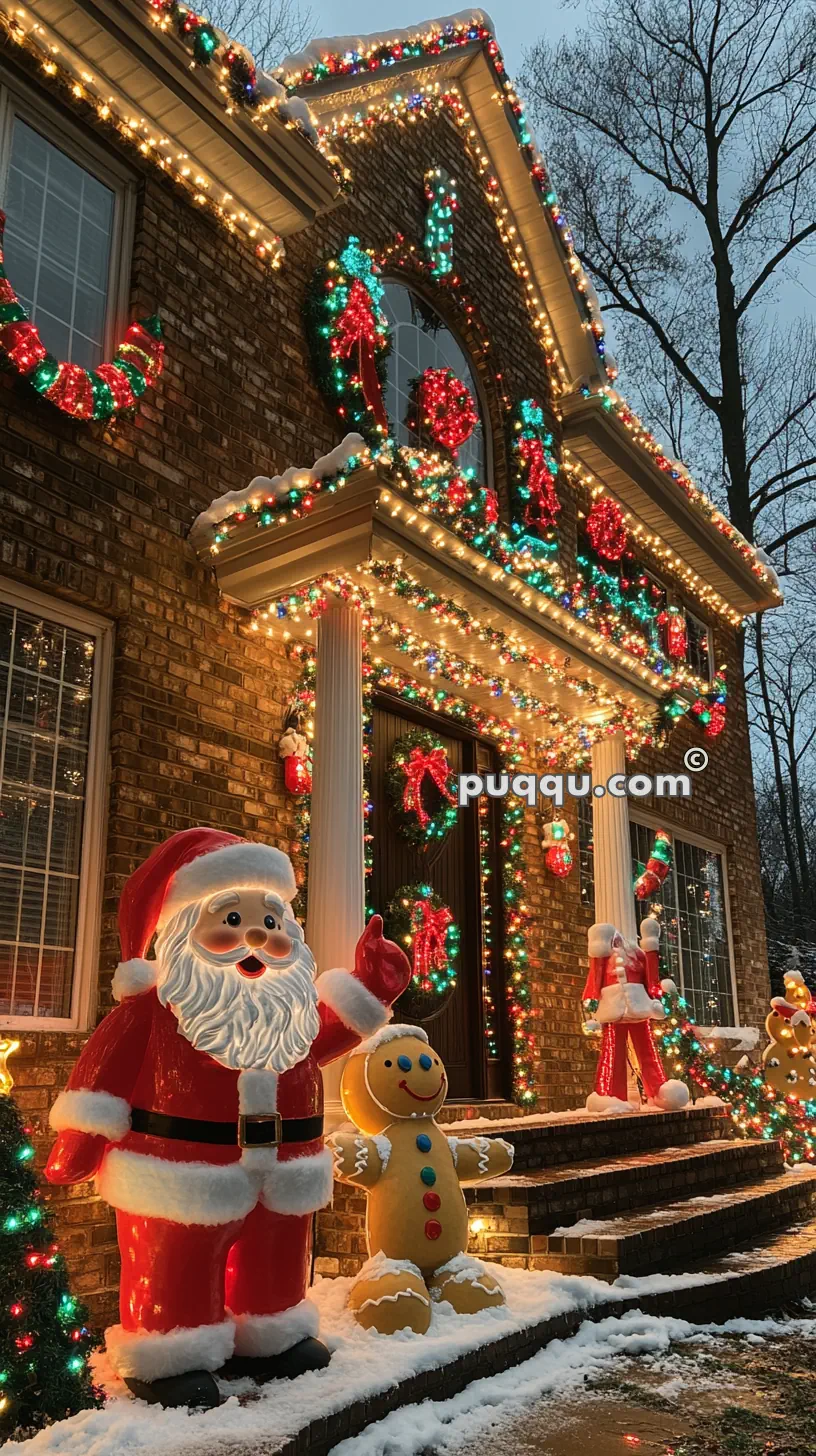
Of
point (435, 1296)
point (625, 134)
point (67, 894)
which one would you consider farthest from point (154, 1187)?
point (625, 134)

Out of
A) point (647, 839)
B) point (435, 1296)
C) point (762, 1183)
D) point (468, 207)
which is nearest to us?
point (435, 1296)

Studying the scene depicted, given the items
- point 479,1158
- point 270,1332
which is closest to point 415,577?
point 479,1158

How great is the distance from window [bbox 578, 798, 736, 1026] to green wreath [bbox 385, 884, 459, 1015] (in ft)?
11.3

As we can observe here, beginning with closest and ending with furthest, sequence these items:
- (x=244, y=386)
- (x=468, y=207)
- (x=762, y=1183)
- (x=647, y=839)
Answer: (x=244, y=386), (x=762, y=1183), (x=468, y=207), (x=647, y=839)

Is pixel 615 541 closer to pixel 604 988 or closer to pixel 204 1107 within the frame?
pixel 604 988

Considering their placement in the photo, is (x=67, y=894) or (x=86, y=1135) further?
(x=67, y=894)

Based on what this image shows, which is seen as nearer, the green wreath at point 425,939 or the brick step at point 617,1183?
the brick step at point 617,1183

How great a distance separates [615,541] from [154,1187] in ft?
28.3

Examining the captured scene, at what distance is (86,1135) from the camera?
3605 millimetres

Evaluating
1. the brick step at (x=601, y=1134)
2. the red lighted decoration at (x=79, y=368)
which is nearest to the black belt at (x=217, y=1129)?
the brick step at (x=601, y=1134)

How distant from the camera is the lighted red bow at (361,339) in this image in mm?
7195

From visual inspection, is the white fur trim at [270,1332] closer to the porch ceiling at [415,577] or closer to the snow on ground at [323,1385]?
the snow on ground at [323,1385]

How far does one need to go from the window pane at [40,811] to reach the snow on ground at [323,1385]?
1.60m

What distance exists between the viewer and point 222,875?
3824mm
